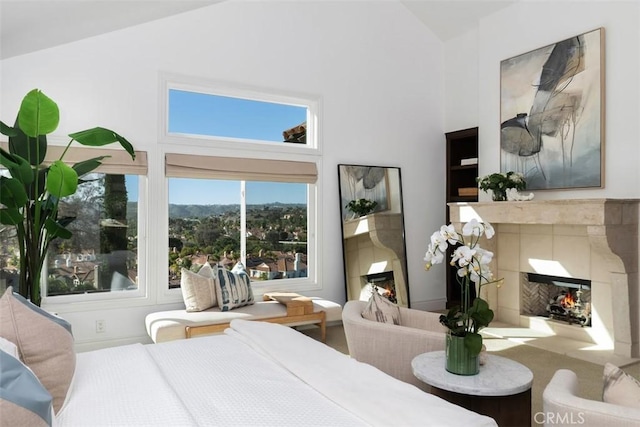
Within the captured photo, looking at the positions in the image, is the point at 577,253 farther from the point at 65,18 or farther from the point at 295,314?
the point at 65,18

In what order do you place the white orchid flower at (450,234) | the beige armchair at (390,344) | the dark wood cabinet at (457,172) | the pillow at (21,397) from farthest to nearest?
the dark wood cabinet at (457,172) → the beige armchair at (390,344) → the white orchid flower at (450,234) → the pillow at (21,397)

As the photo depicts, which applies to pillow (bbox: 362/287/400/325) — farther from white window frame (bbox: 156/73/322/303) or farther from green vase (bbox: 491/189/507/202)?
green vase (bbox: 491/189/507/202)

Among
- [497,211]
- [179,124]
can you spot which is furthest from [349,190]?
[179,124]

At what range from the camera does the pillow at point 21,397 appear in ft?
3.53

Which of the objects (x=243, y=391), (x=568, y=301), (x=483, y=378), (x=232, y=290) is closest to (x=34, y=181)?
(x=232, y=290)

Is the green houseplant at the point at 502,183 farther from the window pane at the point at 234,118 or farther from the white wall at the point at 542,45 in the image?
the window pane at the point at 234,118

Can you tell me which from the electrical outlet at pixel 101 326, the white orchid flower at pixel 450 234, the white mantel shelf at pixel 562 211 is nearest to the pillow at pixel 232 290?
the electrical outlet at pixel 101 326

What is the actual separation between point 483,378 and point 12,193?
2.92 meters

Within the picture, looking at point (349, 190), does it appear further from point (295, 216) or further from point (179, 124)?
point (179, 124)

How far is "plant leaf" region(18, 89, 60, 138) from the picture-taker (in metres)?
2.94

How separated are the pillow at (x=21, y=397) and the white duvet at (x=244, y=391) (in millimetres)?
251

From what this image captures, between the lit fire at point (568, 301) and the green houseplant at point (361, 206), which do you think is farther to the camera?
the green houseplant at point (361, 206)

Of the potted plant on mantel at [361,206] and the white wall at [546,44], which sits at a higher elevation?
the white wall at [546,44]

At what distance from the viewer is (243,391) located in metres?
1.65
